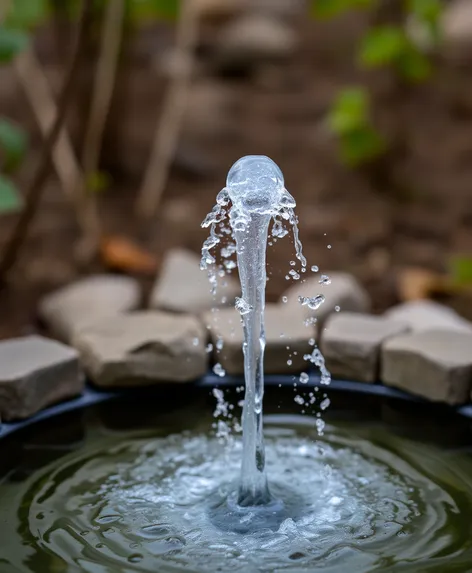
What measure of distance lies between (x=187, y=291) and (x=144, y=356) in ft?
1.73

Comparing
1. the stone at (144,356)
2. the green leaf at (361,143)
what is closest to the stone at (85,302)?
the stone at (144,356)

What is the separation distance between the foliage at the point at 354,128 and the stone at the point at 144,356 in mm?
1375

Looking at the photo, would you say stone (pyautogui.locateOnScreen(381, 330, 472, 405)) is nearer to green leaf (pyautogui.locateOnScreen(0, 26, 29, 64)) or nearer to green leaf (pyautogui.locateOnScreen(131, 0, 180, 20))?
green leaf (pyautogui.locateOnScreen(0, 26, 29, 64))

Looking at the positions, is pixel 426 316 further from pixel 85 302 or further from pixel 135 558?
pixel 135 558

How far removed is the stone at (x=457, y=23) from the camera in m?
5.45

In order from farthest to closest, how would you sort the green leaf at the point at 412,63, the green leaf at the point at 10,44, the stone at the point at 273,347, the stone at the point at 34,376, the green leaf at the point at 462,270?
the green leaf at the point at 412,63 → the green leaf at the point at 462,270 → the green leaf at the point at 10,44 → the stone at the point at 273,347 → the stone at the point at 34,376

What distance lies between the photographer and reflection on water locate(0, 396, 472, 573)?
1401 millimetres

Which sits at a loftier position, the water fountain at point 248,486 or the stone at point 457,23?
the stone at point 457,23

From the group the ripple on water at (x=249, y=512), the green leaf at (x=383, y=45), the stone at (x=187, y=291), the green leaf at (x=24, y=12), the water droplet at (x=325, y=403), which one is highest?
the green leaf at (x=24, y=12)

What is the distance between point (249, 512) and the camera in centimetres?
156

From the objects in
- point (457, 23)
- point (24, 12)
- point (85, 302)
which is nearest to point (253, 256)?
point (85, 302)

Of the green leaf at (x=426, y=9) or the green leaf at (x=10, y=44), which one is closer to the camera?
the green leaf at (x=10, y=44)

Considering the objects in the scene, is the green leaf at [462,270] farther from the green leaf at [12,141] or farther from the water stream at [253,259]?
the green leaf at [12,141]

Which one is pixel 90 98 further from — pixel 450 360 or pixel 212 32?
pixel 212 32
